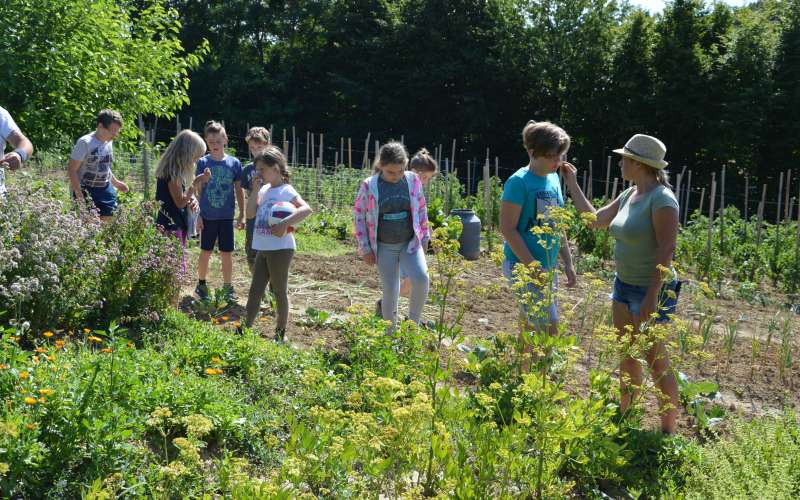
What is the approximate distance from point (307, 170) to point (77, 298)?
36.1 ft

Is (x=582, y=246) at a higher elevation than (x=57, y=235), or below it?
below

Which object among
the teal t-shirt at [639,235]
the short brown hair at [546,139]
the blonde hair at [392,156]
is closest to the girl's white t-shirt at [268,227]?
the blonde hair at [392,156]

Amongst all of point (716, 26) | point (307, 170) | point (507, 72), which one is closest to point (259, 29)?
point (507, 72)

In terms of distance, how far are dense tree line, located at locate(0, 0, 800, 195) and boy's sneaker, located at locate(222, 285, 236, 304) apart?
15.8 metres

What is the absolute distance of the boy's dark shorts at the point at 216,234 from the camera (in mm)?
6871

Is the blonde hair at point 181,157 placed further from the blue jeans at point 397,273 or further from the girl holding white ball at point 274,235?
the blue jeans at point 397,273

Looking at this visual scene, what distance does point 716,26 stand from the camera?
28531mm

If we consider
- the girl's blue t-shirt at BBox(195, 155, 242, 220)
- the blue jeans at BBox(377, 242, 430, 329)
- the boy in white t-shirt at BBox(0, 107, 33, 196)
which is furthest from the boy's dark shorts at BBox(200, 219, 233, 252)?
the blue jeans at BBox(377, 242, 430, 329)

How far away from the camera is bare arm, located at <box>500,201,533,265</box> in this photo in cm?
443

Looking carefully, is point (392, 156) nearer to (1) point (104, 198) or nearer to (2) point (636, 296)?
(2) point (636, 296)

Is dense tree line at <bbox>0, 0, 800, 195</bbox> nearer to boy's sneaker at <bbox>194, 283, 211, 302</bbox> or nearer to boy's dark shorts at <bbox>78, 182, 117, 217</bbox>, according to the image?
boy's dark shorts at <bbox>78, 182, 117, 217</bbox>

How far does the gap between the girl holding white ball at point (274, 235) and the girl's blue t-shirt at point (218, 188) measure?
1.30 metres

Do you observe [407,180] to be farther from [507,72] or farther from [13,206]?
[507,72]

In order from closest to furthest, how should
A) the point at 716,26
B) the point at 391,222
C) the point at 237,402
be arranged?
the point at 237,402
the point at 391,222
the point at 716,26
